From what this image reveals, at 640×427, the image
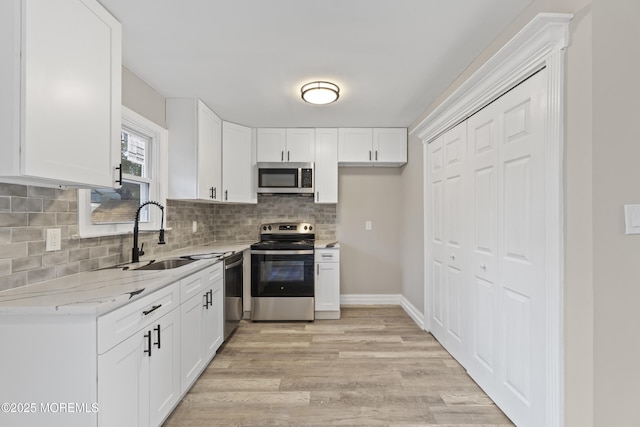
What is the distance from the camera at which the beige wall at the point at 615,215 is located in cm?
126

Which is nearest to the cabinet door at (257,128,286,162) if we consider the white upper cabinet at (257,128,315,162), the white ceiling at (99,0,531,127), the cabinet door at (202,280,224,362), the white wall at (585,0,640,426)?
the white upper cabinet at (257,128,315,162)

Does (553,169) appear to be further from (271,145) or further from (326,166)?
(271,145)

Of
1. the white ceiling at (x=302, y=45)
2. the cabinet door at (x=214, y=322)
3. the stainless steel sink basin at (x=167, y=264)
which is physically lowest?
the cabinet door at (x=214, y=322)

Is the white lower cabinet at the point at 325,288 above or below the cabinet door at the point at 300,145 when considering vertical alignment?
below

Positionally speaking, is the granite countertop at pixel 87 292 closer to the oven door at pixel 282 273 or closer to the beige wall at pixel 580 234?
the oven door at pixel 282 273

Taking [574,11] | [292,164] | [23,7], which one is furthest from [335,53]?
[292,164]

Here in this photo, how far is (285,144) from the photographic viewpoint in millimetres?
3803

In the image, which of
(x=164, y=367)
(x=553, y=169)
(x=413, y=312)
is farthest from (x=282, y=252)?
(x=553, y=169)

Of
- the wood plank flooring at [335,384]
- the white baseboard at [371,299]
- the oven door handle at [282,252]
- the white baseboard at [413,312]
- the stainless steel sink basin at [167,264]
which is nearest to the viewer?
the wood plank flooring at [335,384]

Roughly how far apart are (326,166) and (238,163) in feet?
3.60

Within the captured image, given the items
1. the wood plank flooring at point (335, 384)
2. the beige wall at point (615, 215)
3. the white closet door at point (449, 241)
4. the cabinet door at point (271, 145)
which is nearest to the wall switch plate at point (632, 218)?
the beige wall at point (615, 215)

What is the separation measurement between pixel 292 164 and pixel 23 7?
2.78 meters

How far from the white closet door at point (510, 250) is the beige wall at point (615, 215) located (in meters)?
0.24

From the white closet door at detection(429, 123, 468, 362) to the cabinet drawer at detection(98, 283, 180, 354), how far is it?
83.8 inches
